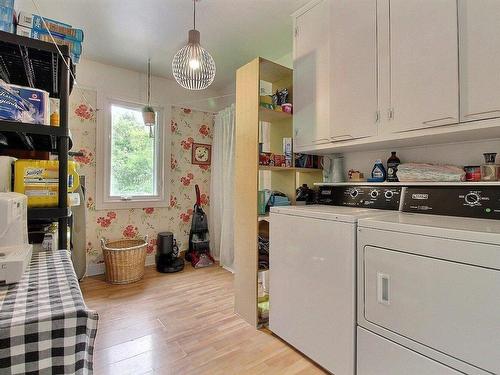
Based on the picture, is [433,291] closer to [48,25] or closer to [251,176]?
[251,176]

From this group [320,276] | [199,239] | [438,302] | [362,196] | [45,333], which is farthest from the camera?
[199,239]

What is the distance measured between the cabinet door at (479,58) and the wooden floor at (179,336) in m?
1.69

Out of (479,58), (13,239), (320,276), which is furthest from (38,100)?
(479,58)

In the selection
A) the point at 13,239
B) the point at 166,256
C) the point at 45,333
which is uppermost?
the point at 13,239

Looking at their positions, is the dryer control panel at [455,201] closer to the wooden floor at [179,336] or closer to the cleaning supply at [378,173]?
the cleaning supply at [378,173]

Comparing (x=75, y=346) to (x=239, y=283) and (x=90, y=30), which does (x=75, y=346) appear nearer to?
(x=239, y=283)

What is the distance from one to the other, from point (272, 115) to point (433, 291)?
171 cm

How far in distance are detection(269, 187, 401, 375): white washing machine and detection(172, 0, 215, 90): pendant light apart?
1.13 m

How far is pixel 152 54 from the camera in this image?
292 cm

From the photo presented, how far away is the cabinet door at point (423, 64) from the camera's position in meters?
1.32

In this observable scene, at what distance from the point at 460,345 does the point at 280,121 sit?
202cm

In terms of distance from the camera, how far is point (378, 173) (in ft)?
6.11

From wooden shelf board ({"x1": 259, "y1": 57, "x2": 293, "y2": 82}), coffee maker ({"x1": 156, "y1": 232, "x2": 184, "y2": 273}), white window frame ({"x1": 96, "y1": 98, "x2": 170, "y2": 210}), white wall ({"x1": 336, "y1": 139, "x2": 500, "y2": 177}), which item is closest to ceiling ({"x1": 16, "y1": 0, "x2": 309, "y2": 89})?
wooden shelf board ({"x1": 259, "y1": 57, "x2": 293, "y2": 82})

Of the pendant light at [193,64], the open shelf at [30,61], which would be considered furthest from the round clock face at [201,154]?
the open shelf at [30,61]
